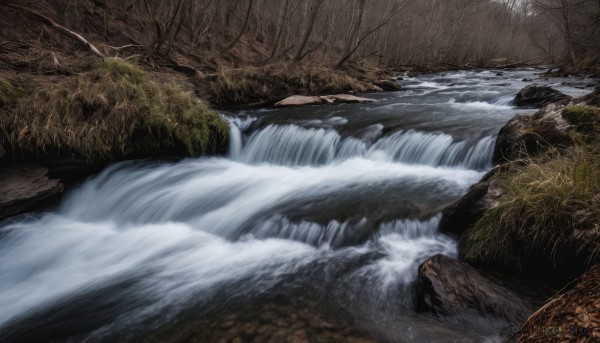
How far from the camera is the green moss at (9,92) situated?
5266 millimetres

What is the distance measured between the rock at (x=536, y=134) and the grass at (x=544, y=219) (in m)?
0.80

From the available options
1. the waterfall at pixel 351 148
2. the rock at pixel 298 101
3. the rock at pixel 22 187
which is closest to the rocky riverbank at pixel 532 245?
the waterfall at pixel 351 148

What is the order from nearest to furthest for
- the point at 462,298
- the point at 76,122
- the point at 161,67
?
the point at 462,298 → the point at 76,122 → the point at 161,67

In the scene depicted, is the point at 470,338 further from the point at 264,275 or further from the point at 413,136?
the point at 413,136

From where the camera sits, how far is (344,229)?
13.9 feet

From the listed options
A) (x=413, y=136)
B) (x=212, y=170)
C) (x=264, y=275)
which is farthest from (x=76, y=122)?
(x=413, y=136)

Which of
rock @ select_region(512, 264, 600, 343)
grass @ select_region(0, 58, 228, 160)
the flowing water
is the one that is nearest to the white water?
the flowing water

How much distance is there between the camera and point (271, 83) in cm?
1136

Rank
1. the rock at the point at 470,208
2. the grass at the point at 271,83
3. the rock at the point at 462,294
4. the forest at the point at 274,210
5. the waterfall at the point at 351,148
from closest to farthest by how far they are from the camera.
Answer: the rock at the point at 462,294 → the forest at the point at 274,210 → the rock at the point at 470,208 → the waterfall at the point at 351,148 → the grass at the point at 271,83

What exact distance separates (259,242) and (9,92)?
454 cm

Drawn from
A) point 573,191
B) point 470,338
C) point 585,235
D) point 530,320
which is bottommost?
point 470,338

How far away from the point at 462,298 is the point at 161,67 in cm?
1032

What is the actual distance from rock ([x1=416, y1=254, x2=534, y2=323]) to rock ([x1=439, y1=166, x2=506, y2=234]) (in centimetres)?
82

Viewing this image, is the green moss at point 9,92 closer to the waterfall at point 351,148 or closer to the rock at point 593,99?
the waterfall at point 351,148
